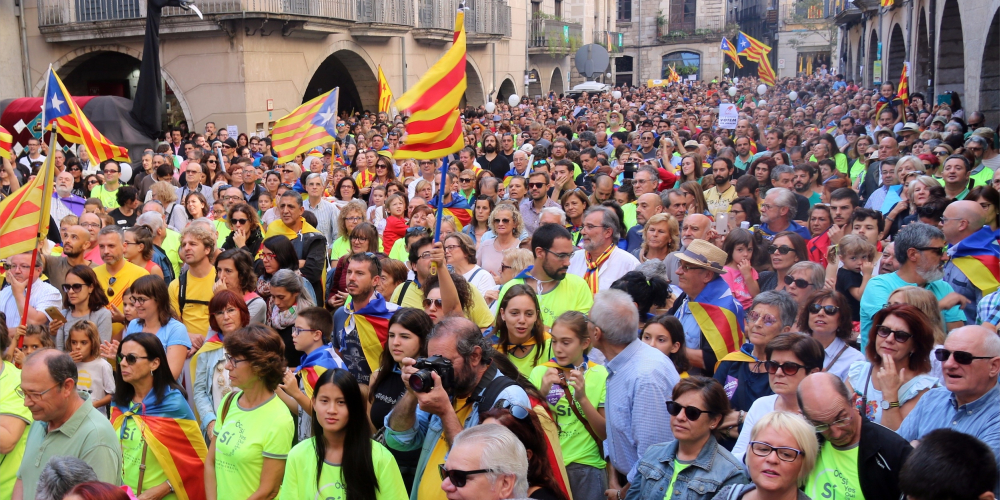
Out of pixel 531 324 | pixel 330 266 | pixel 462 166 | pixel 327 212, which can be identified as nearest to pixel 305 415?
pixel 531 324

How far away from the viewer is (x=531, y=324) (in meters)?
4.77

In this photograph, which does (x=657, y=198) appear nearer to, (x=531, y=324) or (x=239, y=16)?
(x=531, y=324)

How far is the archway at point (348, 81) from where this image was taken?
27125mm

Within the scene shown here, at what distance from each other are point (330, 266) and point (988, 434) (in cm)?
567

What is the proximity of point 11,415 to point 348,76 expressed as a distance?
84.4ft

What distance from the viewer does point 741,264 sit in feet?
20.5

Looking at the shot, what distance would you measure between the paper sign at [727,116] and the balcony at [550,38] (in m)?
24.6

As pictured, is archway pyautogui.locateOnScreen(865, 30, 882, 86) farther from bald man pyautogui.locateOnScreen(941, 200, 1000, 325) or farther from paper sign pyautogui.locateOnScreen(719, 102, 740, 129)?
bald man pyautogui.locateOnScreen(941, 200, 1000, 325)

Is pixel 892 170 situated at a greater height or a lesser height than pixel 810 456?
greater

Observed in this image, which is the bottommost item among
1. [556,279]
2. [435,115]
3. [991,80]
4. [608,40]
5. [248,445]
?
[248,445]

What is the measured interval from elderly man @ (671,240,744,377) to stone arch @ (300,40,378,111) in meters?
19.2

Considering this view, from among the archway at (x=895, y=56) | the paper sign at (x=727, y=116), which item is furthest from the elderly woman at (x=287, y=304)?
the archway at (x=895, y=56)

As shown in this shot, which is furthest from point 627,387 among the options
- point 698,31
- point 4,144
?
point 698,31

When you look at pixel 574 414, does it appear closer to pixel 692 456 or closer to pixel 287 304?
pixel 692 456
